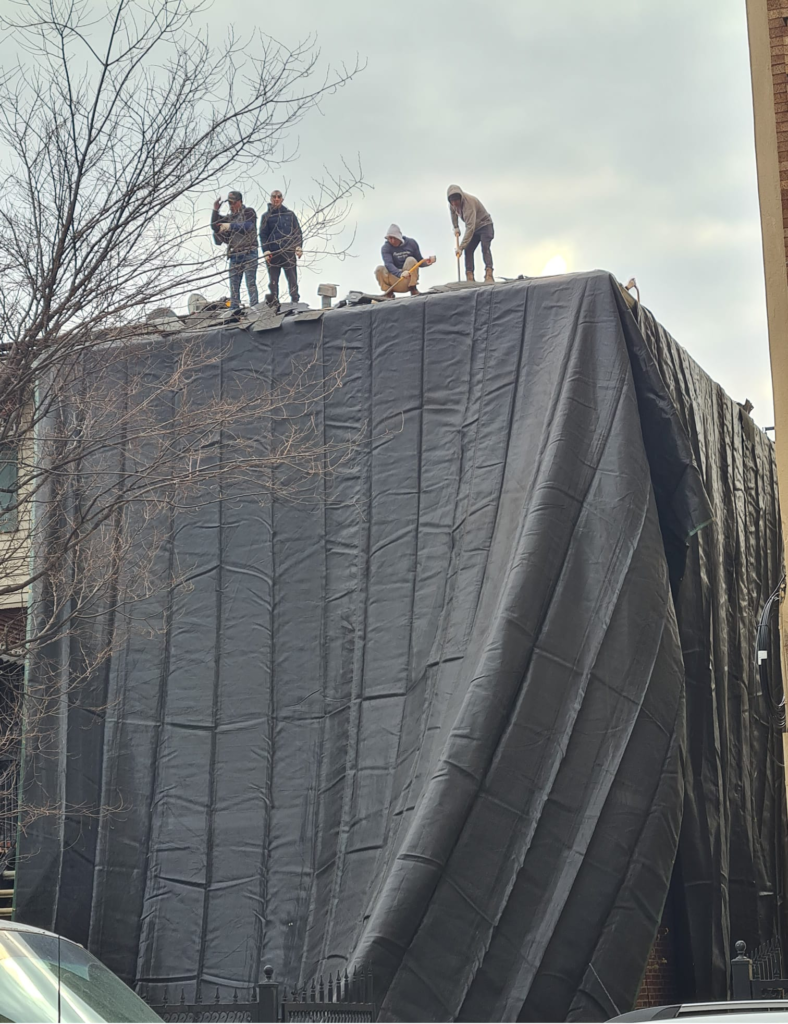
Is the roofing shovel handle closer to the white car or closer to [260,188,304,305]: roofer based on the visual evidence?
[260,188,304,305]: roofer

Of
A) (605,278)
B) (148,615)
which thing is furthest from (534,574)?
(148,615)

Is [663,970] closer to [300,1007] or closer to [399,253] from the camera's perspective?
[300,1007]

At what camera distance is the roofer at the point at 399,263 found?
12211 millimetres

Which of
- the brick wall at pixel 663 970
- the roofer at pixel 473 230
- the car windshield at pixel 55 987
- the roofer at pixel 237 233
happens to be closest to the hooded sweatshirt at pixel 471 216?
the roofer at pixel 473 230

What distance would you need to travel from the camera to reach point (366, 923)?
30.2 feet

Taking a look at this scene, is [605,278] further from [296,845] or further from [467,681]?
[296,845]

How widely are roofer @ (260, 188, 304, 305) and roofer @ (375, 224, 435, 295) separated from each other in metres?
1.26

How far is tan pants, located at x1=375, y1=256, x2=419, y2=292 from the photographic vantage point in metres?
12.2

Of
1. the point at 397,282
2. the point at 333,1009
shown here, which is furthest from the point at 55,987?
the point at 397,282

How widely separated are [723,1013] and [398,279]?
10.0m

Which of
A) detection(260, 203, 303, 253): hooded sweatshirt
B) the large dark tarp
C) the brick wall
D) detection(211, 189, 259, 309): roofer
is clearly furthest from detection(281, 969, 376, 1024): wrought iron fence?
detection(260, 203, 303, 253): hooded sweatshirt

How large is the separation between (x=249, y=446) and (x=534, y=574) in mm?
2825

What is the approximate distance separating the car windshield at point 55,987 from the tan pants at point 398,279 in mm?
9215

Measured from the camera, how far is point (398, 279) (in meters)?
12.4
